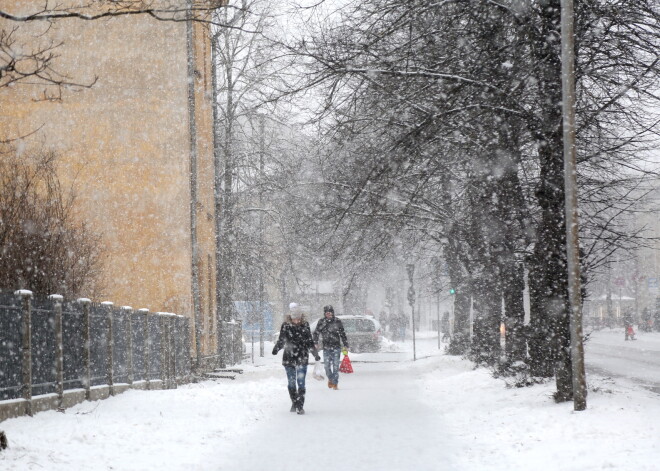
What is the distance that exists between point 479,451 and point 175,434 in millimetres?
3576

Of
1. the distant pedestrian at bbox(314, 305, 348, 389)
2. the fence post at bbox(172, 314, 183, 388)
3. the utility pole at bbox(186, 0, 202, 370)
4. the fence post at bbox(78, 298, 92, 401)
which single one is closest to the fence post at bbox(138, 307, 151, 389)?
the fence post at bbox(172, 314, 183, 388)

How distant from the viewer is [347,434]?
1095 centimetres

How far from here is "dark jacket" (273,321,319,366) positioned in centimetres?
1438

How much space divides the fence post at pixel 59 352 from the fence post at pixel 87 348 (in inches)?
34.8

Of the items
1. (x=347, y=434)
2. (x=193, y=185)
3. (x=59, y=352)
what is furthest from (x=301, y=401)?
(x=193, y=185)

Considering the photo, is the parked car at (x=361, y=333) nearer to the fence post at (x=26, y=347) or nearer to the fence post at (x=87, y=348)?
the fence post at (x=87, y=348)

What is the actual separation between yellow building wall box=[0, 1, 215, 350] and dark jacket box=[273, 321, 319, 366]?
29.9ft

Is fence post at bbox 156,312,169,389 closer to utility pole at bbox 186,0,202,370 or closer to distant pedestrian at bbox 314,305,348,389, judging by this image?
distant pedestrian at bbox 314,305,348,389

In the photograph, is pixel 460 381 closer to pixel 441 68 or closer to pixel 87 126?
pixel 441 68

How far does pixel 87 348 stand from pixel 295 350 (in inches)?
129

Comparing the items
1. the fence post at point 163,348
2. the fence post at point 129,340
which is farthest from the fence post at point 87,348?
the fence post at point 163,348

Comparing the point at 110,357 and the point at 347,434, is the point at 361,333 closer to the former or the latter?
the point at 110,357

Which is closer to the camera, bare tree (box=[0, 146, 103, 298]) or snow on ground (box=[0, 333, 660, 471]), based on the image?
snow on ground (box=[0, 333, 660, 471])

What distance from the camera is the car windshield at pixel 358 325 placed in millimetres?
41375
